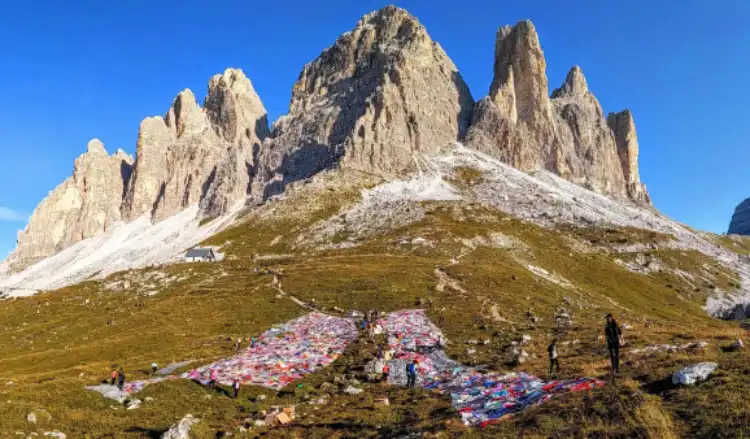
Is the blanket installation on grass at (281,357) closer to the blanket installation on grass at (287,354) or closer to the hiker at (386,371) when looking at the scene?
the blanket installation on grass at (287,354)

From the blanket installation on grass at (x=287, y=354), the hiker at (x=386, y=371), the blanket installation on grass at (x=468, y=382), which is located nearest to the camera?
the blanket installation on grass at (x=468, y=382)

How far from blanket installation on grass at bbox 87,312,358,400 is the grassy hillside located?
2.11 m

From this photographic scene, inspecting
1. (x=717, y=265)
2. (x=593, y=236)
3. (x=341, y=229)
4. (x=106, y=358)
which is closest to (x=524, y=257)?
(x=593, y=236)

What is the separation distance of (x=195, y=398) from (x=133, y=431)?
25.1 ft

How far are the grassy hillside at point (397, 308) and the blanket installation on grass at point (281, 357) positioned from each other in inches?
83.2

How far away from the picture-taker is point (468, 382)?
32469 millimetres

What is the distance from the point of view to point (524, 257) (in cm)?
12100

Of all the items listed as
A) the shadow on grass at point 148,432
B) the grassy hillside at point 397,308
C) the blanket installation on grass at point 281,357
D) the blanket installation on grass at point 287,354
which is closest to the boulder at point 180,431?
the shadow on grass at point 148,432

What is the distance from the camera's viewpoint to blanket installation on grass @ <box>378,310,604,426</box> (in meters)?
23.1

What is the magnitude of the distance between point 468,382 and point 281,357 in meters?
22.3

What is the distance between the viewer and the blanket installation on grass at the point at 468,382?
2314 centimetres

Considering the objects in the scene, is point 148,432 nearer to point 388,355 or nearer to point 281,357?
point 281,357

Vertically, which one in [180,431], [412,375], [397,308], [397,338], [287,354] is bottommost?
[180,431]

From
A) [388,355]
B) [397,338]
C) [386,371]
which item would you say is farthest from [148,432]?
[397,338]
